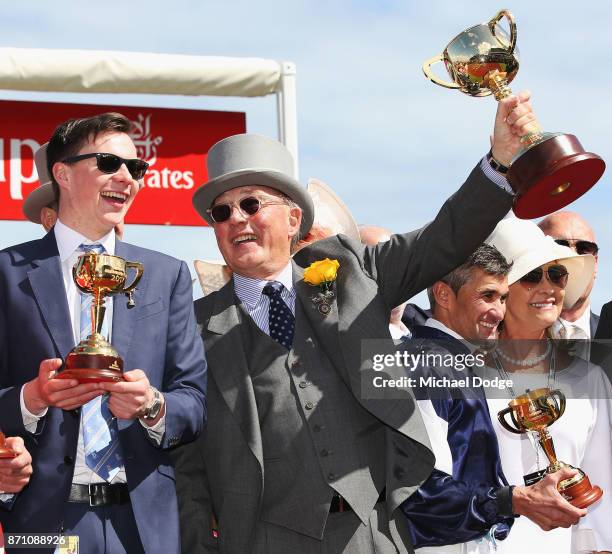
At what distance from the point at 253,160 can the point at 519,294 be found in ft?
5.95

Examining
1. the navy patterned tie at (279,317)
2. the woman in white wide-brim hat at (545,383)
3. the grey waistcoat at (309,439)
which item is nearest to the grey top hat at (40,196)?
the navy patterned tie at (279,317)

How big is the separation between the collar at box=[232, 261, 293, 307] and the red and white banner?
2797 millimetres

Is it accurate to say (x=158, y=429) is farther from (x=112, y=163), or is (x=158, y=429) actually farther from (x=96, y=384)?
(x=112, y=163)

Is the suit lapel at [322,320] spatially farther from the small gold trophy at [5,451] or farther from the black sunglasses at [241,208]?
the small gold trophy at [5,451]

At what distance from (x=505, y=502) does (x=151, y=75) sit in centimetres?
466

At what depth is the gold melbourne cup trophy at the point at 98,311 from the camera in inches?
188

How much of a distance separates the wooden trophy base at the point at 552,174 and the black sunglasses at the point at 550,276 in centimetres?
138

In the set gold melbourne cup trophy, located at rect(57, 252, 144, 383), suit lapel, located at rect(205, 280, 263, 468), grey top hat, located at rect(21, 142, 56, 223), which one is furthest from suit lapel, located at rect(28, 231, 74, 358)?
grey top hat, located at rect(21, 142, 56, 223)

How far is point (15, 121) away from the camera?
907 cm

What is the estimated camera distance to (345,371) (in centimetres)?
578

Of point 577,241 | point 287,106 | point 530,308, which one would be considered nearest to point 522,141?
point 530,308

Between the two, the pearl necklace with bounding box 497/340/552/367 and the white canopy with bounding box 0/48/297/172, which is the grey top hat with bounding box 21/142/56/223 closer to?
the white canopy with bounding box 0/48/297/172

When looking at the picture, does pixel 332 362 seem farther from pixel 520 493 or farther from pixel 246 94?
pixel 246 94

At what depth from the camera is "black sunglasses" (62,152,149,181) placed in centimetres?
559
